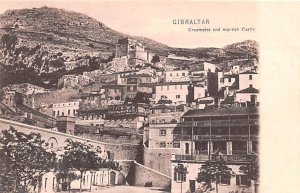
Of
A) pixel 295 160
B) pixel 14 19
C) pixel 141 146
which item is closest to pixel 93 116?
pixel 141 146

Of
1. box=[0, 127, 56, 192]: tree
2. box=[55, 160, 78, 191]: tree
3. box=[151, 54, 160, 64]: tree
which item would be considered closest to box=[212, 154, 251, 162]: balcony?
box=[151, 54, 160, 64]: tree

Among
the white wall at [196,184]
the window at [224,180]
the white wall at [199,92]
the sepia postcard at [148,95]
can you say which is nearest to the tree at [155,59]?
the sepia postcard at [148,95]

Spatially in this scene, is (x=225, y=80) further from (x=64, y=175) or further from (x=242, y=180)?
(x=64, y=175)

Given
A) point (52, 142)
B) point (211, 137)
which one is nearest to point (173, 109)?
point (211, 137)

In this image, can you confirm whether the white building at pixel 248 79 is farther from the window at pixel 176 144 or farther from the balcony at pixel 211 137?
the window at pixel 176 144

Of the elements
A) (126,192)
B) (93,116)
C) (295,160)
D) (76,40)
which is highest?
(76,40)

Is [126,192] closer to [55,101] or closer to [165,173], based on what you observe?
[165,173]

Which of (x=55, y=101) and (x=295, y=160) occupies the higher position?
(x=55, y=101)
